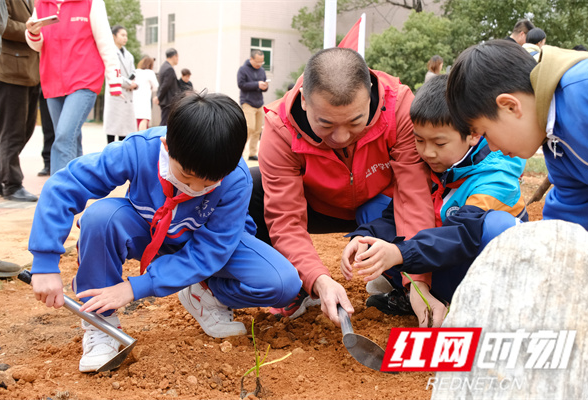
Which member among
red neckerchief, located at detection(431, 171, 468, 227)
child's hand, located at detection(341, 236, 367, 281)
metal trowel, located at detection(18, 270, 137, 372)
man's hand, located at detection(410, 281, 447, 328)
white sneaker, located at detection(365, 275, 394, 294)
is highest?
red neckerchief, located at detection(431, 171, 468, 227)

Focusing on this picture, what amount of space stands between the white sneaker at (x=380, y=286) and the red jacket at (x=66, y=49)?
9.70 ft

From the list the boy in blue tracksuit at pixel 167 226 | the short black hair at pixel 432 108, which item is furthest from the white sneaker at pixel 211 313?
the short black hair at pixel 432 108

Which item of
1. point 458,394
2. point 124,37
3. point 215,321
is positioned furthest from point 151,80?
point 458,394

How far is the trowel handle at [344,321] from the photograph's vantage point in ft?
6.29

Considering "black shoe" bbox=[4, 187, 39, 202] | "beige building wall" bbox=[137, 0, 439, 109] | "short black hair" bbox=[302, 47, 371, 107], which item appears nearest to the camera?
"short black hair" bbox=[302, 47, 371, 107]

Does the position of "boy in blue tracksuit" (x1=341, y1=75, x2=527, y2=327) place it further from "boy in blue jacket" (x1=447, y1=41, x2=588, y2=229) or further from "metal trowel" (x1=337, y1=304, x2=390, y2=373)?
"boy in blue jacket" (x1=447, y1=41, x2=588, y2=229)

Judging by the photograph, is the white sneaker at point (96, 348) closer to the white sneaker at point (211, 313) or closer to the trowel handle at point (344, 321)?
the white sneaker at point (211, 313)

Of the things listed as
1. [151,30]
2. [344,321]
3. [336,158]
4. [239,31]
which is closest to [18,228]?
[336,158]

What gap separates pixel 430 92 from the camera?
2324 millimetres

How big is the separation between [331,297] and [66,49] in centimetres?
347

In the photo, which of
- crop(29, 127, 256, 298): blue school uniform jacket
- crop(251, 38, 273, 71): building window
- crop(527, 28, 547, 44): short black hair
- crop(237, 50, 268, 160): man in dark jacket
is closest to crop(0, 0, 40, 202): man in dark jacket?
crop(29, 127, 256, 298): blue school uniform jacket

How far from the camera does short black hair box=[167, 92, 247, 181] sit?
1892 mm

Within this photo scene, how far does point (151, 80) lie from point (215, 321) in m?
7.39

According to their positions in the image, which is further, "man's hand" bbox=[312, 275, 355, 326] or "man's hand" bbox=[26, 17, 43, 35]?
"man's hand" bbox=[26, 17, 43, 35]
